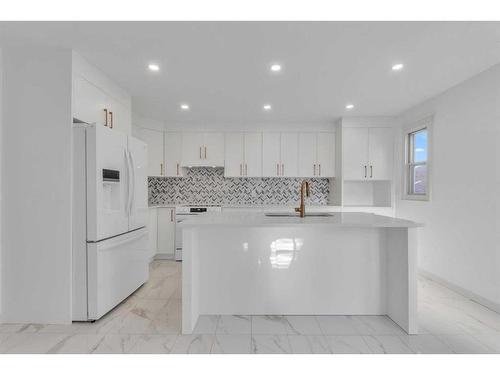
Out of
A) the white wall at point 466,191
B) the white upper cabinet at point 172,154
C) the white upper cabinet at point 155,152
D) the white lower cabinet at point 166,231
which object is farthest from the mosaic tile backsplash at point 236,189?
the white wall at point 466,191

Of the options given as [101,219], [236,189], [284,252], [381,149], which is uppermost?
[381,149]

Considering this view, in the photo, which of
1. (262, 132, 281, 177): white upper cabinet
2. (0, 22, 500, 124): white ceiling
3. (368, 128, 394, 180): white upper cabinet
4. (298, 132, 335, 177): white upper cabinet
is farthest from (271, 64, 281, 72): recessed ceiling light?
(368, 128, 394, 180): white upper cabinet

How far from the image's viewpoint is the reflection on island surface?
268cm

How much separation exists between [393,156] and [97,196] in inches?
172

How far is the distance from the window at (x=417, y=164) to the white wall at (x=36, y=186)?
428 cm

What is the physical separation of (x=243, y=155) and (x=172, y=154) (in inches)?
48.8

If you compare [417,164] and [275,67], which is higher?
[275,67]

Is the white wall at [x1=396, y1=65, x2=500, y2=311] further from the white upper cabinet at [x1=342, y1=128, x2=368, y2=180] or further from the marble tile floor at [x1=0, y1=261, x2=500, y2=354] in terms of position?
the white upper cabinet at [x1=342, y1=128, x2=368, y2=180]

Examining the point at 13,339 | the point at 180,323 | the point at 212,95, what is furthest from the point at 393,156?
the point at 13,339

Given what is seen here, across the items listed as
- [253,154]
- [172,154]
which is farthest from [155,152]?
[253,154]

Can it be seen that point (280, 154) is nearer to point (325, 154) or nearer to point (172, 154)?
point (325, 154)

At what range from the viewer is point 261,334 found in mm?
2357

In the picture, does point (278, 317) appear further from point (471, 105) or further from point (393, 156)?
point (393, 156)

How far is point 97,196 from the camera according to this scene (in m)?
2.57
